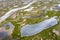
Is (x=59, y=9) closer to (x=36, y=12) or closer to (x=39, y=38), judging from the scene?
(x=36, y=12)

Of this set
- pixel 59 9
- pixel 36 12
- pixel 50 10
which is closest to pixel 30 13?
pixel 36 12

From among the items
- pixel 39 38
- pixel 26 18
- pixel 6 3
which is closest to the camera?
pixel 39 38

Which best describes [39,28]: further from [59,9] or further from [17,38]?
[59,9]

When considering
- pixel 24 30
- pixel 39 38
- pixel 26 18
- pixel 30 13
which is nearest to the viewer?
pixel 39 38

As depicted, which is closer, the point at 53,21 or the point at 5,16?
the point at 53,21

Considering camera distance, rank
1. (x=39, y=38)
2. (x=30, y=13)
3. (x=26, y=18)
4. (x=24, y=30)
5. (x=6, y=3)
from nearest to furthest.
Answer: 1. (x=39, y=38)
2. (x=24, y=30)
3. (x=26, y=18)
4. (x=30, y=13)
5. (x=6, y=3)

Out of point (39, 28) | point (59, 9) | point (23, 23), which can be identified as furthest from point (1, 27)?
point (59, 9)

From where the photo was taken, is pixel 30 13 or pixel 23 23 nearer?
pixel 23 23

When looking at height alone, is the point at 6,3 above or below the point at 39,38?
above
